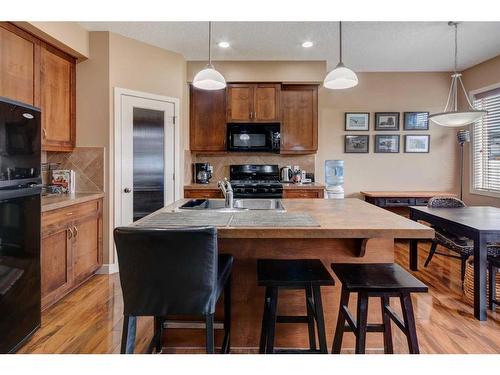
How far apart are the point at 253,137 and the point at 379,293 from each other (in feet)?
11.1

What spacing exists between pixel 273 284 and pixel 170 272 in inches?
20.2

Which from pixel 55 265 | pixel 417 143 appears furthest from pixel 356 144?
pixel 55 265

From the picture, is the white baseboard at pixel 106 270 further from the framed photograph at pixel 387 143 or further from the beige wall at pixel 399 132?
the framed photograph at pixel 387 143

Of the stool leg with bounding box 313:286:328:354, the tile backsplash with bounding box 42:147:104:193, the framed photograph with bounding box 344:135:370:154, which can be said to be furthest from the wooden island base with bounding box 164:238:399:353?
the framed photograph with bounding box 344:135:370:154

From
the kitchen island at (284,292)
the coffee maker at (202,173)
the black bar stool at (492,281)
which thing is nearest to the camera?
the kitchen island at (284,292)

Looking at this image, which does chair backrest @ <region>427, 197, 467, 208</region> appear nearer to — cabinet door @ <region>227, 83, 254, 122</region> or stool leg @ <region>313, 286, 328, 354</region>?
cabinet door @ <region>227, 83, 254, 122</region>

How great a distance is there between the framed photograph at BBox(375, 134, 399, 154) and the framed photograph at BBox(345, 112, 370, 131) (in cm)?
26

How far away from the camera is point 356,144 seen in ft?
17.3

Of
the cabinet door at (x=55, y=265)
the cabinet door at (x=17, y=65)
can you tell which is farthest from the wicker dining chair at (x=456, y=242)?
the cabinet door at (x=17, y=65)

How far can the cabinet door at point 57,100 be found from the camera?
123 inches

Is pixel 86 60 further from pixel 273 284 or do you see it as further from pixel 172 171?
pixel 273 284

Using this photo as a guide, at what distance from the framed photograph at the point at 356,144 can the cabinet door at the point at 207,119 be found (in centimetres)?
201

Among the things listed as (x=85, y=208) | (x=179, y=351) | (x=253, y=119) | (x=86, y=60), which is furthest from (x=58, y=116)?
(x=179, y=351)
